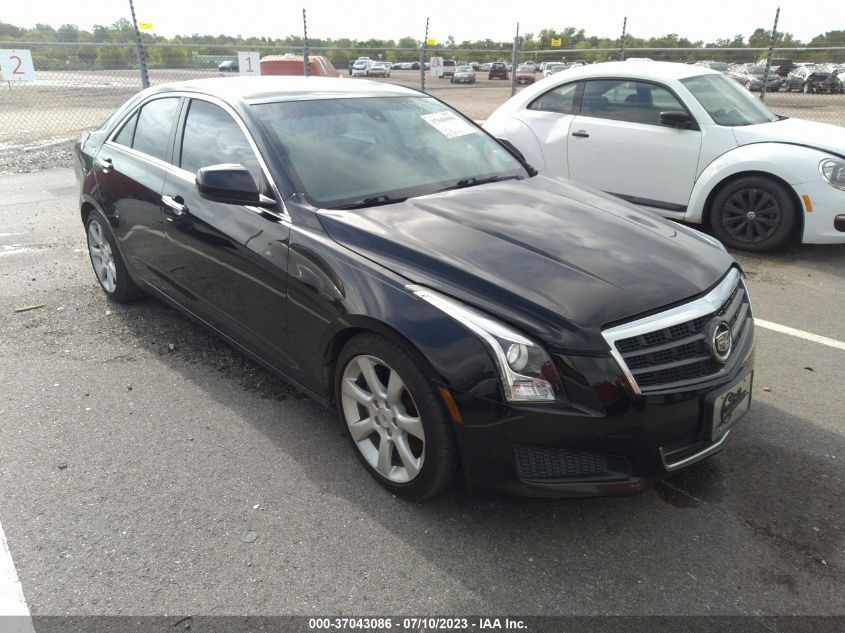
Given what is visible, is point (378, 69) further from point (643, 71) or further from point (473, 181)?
point (473, 181)

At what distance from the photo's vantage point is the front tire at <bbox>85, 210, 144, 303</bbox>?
4.67 metres

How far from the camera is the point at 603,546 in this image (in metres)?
2.58

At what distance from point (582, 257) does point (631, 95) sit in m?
4.66

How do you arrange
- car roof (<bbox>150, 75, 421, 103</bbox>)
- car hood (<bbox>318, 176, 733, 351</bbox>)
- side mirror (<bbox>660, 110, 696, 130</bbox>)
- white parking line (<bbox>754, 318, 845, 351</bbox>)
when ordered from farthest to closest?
side mirror (<bbox>660, 110, 696, 130</bbox>) → white parking line (<bbox>754, 318, 845, 351</bbox>) → car roof (<bbox>150, 75, 421, 103</bbox>) → car hood (<bbox>318, 176, 733, 351</bbox>)

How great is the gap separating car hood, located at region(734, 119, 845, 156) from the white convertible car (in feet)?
0.04

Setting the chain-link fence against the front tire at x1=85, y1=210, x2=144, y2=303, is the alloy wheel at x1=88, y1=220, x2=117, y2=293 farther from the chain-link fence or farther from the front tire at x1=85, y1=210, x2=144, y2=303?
the chain-link fence

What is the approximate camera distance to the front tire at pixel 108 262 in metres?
4.67

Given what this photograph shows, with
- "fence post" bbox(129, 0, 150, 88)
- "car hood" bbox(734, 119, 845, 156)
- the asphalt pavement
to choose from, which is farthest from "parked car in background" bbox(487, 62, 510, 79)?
the asphalt pavement

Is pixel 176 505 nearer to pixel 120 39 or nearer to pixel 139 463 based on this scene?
pixel 139 463

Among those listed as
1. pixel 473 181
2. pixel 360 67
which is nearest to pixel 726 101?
pixel 473 181

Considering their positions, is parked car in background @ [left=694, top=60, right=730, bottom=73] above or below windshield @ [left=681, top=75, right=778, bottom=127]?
above

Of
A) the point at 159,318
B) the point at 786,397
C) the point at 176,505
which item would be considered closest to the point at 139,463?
the point at 176,505

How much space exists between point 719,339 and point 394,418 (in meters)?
1.30

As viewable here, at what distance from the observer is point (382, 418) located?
2758 millimetres
